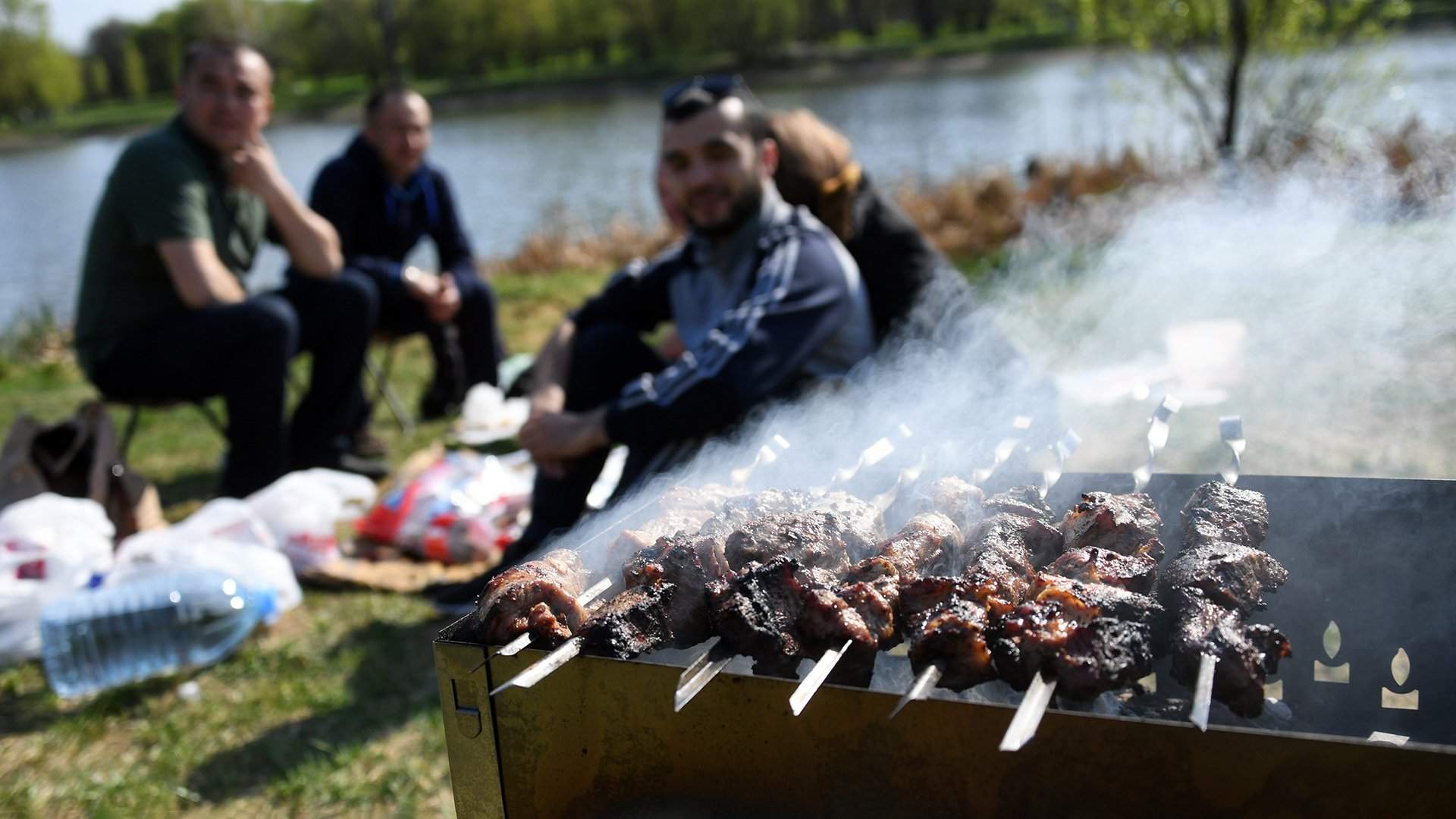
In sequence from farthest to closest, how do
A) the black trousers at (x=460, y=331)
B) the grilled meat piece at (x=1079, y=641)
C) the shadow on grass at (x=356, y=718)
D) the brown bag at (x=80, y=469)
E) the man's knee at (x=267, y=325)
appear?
1. the black trousers at (x=460, y=331)
2. the man's knee at (x=267, y=325)
3. the brown bag at (x=80, y=469)
4. the shadow on grass at (x=356, y=718)
5. the grilled meat piece at (x=1079, y=641)

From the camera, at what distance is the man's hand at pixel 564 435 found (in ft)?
11.8

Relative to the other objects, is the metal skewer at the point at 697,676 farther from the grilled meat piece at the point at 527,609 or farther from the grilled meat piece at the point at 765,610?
the grilled meat piece at the point at 527,609

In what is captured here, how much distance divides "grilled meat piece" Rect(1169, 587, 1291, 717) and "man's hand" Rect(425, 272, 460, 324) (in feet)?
16.7

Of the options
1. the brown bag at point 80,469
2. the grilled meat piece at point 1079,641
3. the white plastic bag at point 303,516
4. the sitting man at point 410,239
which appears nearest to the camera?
the grilled meat piece at point 1079,641

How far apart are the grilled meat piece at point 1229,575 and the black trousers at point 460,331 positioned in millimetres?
5052

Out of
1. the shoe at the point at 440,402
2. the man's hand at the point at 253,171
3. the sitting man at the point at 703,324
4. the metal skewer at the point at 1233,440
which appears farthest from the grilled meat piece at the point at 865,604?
the shoe at the point at 440,402

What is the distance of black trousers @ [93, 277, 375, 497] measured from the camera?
4.82m

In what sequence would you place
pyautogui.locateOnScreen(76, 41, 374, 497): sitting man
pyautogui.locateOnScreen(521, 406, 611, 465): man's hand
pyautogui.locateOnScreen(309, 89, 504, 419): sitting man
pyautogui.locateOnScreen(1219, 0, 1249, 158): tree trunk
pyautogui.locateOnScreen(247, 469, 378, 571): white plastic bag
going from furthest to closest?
pyautogui.locateOnScreen(1219, 0, 1249, 158): tree trunk, pyautogui.locateOnScreen(309, 89, 504, 419): sitting man, pyautogui.locateOnScreen(76, 41, 374, 497): sitting man, pyautogui.locateOnScreen(247, 469, 378, 571): white plastic bag, pyautogui.locateOnScreen(521, 406, 611, 465): man's hand

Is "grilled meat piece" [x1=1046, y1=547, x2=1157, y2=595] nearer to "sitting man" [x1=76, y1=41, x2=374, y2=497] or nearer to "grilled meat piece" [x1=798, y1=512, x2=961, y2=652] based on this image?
"grilled meat piece" [x1=798, y1=512, x2=961, y2=652]

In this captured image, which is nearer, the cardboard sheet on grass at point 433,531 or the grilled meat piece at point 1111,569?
the grilled meat piece at point 1111,569

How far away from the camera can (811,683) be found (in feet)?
4.93

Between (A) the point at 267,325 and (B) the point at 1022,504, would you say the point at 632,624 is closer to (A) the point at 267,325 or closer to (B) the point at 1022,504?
(B) the point at 1022,504

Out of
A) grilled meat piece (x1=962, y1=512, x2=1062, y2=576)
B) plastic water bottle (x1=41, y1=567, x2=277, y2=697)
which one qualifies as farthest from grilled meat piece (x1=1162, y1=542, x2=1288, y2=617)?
plastic water bottle (x1=41, y1=567, x2=277, y2=697)

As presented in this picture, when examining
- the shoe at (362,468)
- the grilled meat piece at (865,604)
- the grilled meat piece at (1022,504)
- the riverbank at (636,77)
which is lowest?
the shoe at (362,468)
